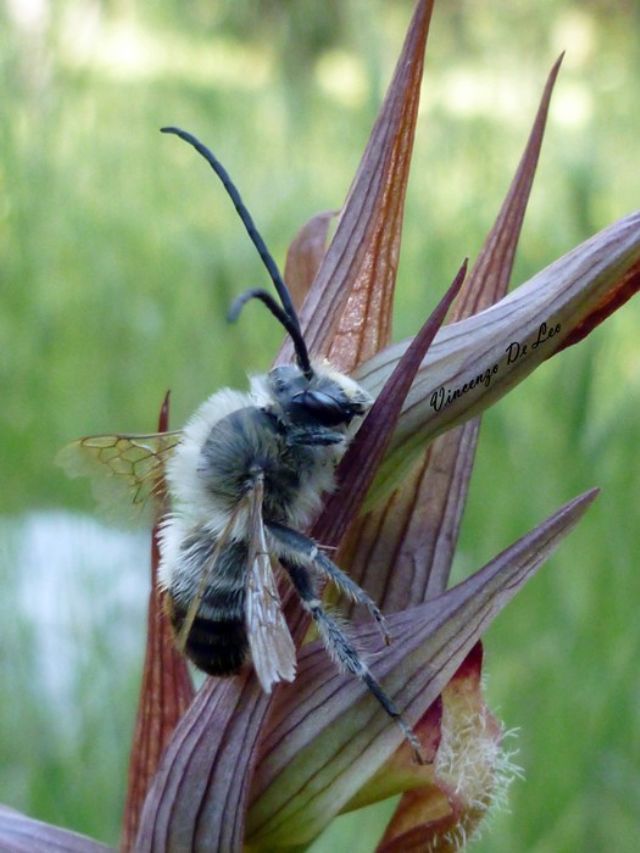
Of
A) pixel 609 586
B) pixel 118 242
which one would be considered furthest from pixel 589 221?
pixel 118 242

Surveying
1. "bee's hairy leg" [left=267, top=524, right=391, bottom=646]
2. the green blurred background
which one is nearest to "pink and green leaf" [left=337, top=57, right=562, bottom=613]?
"bee's hairy leg" [left=267, top=524, right=391, bottom=646]

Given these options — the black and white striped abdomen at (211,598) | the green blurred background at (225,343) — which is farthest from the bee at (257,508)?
the green blurred background at (225,343)

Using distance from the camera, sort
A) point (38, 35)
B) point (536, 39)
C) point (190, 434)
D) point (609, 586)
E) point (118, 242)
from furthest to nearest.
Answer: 1. point (118, 242)
2. point (536, 39)
3. point (38, 35)
4. point (609, 586)
5. point (190, 434)

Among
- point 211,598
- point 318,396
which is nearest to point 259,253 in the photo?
point 318,396

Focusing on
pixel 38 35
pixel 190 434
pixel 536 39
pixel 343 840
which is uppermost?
pixel 536 39

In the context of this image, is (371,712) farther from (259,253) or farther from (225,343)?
(225,343)

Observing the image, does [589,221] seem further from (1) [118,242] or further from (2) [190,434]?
(1) [118,242]
